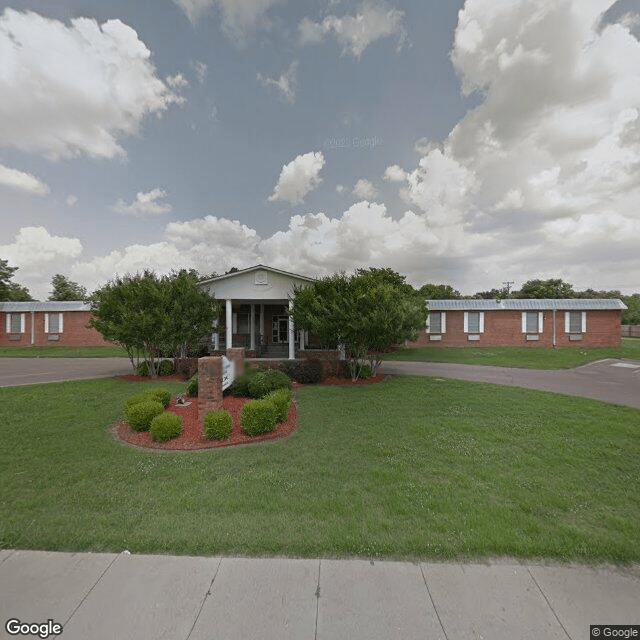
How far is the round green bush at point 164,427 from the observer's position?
559 cm

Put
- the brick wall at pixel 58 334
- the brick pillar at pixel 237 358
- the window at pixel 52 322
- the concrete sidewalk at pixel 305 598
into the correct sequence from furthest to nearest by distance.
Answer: the window at pixel 52 322 < the brick wall at pixel 58 334 < the brick pillar at pixel 237 358 < the concrete sidewalk at pixel 305 598

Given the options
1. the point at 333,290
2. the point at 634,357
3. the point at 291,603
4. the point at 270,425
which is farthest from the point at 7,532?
the point at 634,357

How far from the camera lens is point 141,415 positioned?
5.99 m

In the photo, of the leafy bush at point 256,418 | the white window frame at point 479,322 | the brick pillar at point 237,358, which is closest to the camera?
the leafy bush at point 256,418

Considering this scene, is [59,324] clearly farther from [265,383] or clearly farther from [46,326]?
[265,383]

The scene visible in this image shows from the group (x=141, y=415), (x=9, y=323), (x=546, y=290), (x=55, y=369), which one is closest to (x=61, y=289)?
(x=9, y=323)

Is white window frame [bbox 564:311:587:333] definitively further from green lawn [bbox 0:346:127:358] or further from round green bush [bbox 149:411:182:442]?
green lawn [bbox 0:346:127:358]

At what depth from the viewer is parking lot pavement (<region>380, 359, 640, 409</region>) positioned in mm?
9562

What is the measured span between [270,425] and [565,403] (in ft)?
25.3

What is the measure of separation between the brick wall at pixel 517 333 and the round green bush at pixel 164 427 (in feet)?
64.9

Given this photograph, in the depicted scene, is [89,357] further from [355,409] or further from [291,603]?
[291,603]

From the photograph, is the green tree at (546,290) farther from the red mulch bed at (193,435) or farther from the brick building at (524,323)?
the red mulch bed at (193,435)

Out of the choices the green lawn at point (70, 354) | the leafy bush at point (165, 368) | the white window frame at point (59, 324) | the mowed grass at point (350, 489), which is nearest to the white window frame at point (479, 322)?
the mowed grass at point (350, 489)

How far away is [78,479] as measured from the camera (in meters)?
4.23
